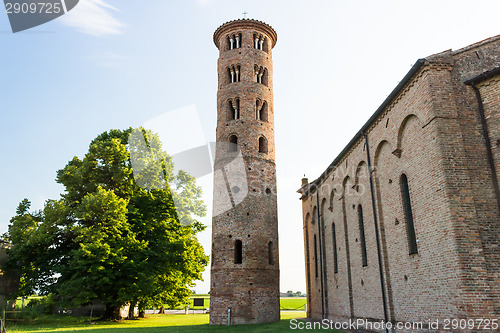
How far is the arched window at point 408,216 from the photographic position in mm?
12320

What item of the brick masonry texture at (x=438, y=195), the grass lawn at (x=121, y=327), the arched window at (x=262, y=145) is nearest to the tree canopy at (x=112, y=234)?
the grass lawn at (x=121, y=327)

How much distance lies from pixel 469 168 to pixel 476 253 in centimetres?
249

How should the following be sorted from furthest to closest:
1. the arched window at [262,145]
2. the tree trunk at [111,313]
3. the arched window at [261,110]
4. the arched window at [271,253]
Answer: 1. the arched window at [261,110]
2. the arched window at [262,145]
3. the tree trunk at [111,313]
4. the arched window at [271,253]

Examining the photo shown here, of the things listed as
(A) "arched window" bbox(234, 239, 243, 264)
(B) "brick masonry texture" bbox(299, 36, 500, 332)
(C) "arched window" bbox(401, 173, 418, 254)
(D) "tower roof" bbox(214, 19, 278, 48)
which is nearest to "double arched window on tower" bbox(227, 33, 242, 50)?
(D) "tower roof" bbox(214, 19, 278, 48)

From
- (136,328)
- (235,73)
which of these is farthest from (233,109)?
(136,328)

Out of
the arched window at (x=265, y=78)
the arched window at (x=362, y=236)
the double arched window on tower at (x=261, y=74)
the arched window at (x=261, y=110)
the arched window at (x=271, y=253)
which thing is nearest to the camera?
the arched window at (x=362, y=236)

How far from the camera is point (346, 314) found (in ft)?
60.3

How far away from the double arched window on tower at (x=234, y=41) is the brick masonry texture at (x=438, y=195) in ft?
44.6

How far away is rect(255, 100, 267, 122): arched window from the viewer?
2440 centimetres

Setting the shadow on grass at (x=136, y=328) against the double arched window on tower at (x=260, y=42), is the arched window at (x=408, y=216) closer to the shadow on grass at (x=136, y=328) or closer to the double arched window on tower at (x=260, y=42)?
the shadow on grass at (x=136, y=328)

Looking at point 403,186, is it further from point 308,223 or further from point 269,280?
point 308,223

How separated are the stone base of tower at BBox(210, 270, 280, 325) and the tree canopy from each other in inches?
132

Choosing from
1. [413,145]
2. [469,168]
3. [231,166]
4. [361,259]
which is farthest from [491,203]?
[231,166]

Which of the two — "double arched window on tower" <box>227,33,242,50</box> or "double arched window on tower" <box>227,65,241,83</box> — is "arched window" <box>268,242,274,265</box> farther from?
"double arched window on tower" <box>227,33,242,50</box>
